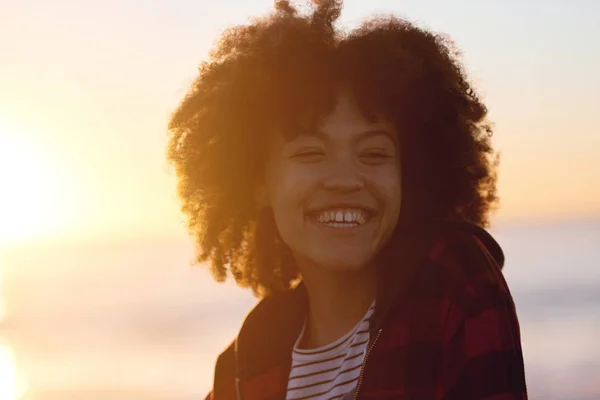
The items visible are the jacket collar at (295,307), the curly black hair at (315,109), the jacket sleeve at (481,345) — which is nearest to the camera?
the jacket sleeve at (481,345)

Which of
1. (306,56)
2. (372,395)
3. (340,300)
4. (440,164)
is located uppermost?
(306,56)

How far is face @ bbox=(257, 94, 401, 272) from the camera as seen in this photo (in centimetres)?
314

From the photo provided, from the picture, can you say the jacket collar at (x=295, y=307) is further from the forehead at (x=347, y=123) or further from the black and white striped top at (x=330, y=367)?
the forehead at (x=347, y=123)

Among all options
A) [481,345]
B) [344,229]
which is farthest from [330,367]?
[481,345]

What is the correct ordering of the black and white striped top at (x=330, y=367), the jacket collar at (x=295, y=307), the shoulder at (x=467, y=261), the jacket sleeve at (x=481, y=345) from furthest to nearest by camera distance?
1. the black and white striped top at (x=330, y=367)
2. the jacket collar at (x=295, y=307)
3. the shoulder at (x=467, y=261)
4. the jacket sleeve at (x=481, y=345)

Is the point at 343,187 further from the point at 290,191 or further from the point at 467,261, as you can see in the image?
the point at 467,261

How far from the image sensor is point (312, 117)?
318cm

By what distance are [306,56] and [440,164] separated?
630 millimetres


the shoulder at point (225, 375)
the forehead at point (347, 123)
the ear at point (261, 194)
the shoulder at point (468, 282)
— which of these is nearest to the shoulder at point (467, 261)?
the shoulder at point (468, 282)

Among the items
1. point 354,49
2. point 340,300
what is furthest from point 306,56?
point 340,300

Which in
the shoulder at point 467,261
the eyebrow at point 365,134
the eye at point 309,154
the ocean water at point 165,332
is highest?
the ocean water at point 165,332

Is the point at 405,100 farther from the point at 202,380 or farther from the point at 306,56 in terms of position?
the point at 202,380

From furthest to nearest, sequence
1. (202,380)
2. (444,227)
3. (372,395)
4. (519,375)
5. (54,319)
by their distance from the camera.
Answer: (54,319) < (202,380) < (444,227) < (372,395) < (519,375)

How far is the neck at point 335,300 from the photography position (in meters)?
3.32
